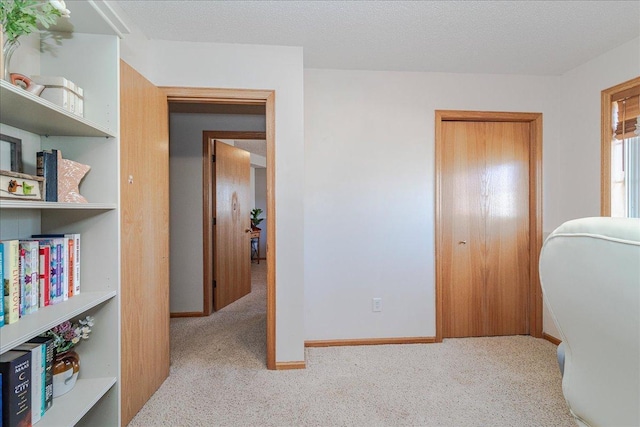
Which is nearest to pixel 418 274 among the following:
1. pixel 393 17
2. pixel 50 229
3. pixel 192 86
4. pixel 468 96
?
pixel 468 96

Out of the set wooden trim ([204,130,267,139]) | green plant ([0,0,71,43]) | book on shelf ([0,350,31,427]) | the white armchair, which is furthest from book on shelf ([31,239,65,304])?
wooden trim ([204,130,267,139])

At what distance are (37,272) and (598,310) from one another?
1.77m

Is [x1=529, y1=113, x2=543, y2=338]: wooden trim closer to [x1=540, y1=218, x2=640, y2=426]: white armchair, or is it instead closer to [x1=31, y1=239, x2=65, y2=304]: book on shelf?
[x1=540, y1=218, x2=640, y2=426]: white armchair

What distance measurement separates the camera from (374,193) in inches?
102

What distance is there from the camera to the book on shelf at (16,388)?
99 cm

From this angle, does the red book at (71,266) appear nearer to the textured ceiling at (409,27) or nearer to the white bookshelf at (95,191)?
the white bookshelf at (95,191)

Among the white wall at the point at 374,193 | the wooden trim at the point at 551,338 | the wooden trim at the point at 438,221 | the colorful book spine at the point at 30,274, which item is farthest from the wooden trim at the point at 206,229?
the wooden trim at the point at 551,338

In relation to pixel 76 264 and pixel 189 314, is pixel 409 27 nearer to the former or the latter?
pixel 76 264

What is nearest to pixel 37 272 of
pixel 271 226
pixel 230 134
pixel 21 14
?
pixel 21 14

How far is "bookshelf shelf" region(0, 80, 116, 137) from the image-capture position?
0.94 meters

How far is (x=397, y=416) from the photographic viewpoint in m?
1.67

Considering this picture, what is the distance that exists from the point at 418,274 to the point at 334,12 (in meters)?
2.11

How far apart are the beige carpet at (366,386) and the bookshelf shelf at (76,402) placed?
427 mm

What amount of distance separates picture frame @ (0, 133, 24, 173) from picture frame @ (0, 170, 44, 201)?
125 mm
